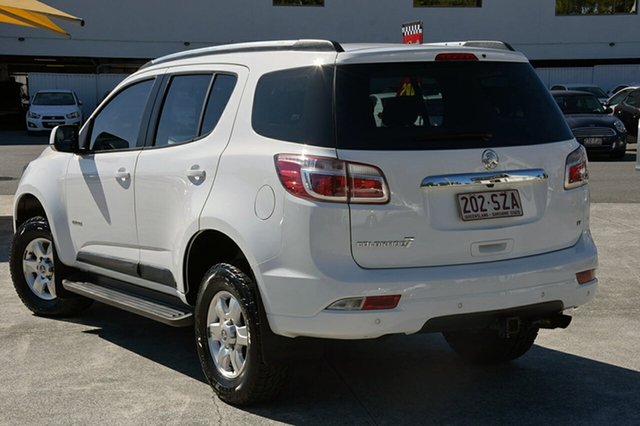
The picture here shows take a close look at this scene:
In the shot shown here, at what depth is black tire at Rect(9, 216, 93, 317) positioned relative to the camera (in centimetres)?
650

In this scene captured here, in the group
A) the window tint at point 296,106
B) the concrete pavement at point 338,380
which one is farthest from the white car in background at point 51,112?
the window tint at point 296,106

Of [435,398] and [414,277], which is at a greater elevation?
[414,277]

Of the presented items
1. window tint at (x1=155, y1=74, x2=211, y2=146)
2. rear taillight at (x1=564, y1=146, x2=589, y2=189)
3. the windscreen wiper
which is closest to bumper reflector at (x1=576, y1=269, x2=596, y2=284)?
rear taillight at (x1=564, y1=146, x2=589, y2=189)

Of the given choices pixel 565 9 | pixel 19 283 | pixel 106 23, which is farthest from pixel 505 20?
pixel 19 283

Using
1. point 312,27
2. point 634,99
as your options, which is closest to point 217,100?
point 634,99

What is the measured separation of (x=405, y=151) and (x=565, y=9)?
36031mm

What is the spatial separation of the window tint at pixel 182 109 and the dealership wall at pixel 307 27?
3110 cm

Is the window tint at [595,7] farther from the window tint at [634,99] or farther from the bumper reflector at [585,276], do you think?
the bumper reflector at [585,276]

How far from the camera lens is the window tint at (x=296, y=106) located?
4.26 m

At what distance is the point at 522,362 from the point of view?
5.53 meters

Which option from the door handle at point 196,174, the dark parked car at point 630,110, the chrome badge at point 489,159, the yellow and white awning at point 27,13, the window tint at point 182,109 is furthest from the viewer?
the dark parked car at point 630,110

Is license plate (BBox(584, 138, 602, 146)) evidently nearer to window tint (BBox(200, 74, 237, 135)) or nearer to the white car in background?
window tint (BBox(200, 74, 237, 135))

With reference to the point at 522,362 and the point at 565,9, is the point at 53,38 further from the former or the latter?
the point at 522,362

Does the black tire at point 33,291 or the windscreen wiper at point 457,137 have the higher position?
the windscreen wiper at point 457,137
